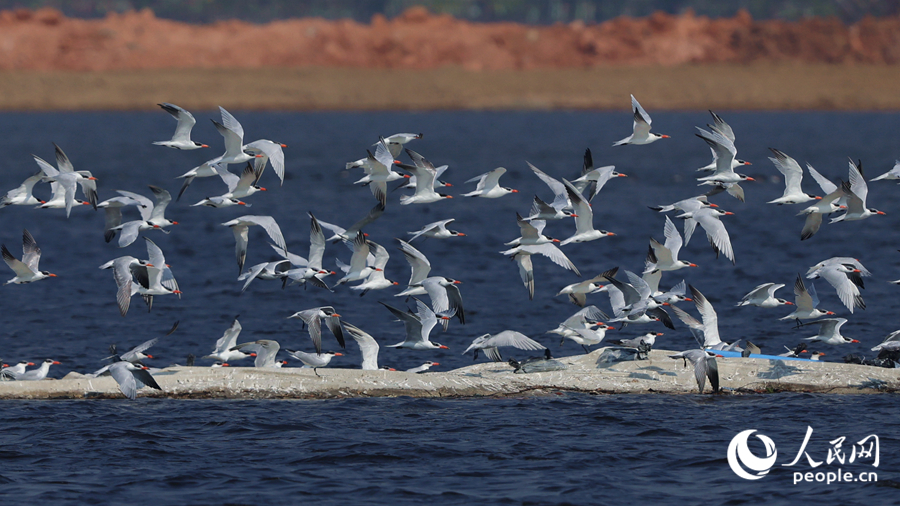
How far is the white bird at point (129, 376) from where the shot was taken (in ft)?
73.8

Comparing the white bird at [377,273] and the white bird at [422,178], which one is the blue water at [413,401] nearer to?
the white bird at [377,273]

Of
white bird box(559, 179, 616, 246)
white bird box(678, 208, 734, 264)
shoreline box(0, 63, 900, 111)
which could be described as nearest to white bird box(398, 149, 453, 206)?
white bird box(559, 179, 616, 246)

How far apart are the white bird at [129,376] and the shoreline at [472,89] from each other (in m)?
109

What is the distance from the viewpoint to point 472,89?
13688 centimetres

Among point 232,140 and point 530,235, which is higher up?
point 232,140

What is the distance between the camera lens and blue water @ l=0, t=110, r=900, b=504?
19562 millimetres

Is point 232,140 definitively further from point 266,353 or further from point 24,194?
point 24,194

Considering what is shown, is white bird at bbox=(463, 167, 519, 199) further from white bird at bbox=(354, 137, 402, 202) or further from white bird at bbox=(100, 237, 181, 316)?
white bird at bbox=(100, 237, 181, 316)

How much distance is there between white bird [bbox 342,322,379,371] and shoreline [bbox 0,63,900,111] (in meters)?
107

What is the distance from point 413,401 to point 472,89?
4540 inches

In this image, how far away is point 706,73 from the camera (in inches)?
5413

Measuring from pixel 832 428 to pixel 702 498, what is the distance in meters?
3.97

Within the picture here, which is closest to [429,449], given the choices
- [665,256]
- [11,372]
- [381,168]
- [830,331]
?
[381,168]

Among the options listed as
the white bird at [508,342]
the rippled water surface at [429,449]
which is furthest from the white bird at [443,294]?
the rippled water surface at [429,449]
